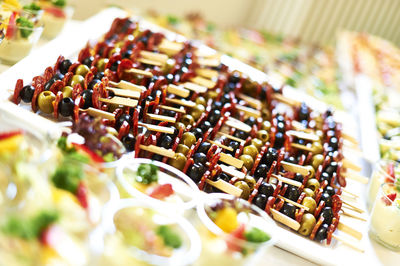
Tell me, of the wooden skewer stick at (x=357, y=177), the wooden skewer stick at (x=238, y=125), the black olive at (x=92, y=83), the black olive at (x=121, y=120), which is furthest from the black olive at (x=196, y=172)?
the wooden skewer stick at (x=357, y=177)

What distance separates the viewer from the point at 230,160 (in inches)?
62.4

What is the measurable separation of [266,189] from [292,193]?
99mm

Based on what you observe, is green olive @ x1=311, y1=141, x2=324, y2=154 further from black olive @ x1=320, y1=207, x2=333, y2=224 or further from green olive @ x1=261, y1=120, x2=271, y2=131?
black olive @ x1=320, y1=207, x2=333, y2=224

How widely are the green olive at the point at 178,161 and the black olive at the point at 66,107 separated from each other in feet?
1.12

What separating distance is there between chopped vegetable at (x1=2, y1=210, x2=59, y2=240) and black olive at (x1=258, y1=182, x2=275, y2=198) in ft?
2.68

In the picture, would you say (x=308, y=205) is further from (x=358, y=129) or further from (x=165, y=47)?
(x=358, y=129)

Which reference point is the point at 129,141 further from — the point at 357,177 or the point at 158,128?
the point at 357,177

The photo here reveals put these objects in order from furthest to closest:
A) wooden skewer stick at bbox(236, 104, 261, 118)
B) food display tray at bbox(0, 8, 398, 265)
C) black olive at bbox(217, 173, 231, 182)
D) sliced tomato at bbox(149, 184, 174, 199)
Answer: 1. wooden skewer stick at bbox(236, 104, 261, 118)
2. black olive at bbox(217, 173, 231, 182)
3. food display tray at bbox(0, 8, 398, 265)
4. sliced tomato at bbox(149, 184, 174, 199)

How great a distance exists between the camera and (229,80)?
223cm

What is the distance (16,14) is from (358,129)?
1768mm

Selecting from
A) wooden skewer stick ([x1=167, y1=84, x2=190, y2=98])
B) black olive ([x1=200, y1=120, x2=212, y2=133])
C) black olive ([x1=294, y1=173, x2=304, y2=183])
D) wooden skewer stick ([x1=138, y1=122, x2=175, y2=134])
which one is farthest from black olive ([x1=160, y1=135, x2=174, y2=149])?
black olive ([x1=294, y1=173, x2=304, y2=183])

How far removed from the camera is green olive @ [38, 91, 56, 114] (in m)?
1.51

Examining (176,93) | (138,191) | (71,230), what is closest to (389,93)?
(176,93)

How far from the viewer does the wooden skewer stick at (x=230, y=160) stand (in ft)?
5.17
